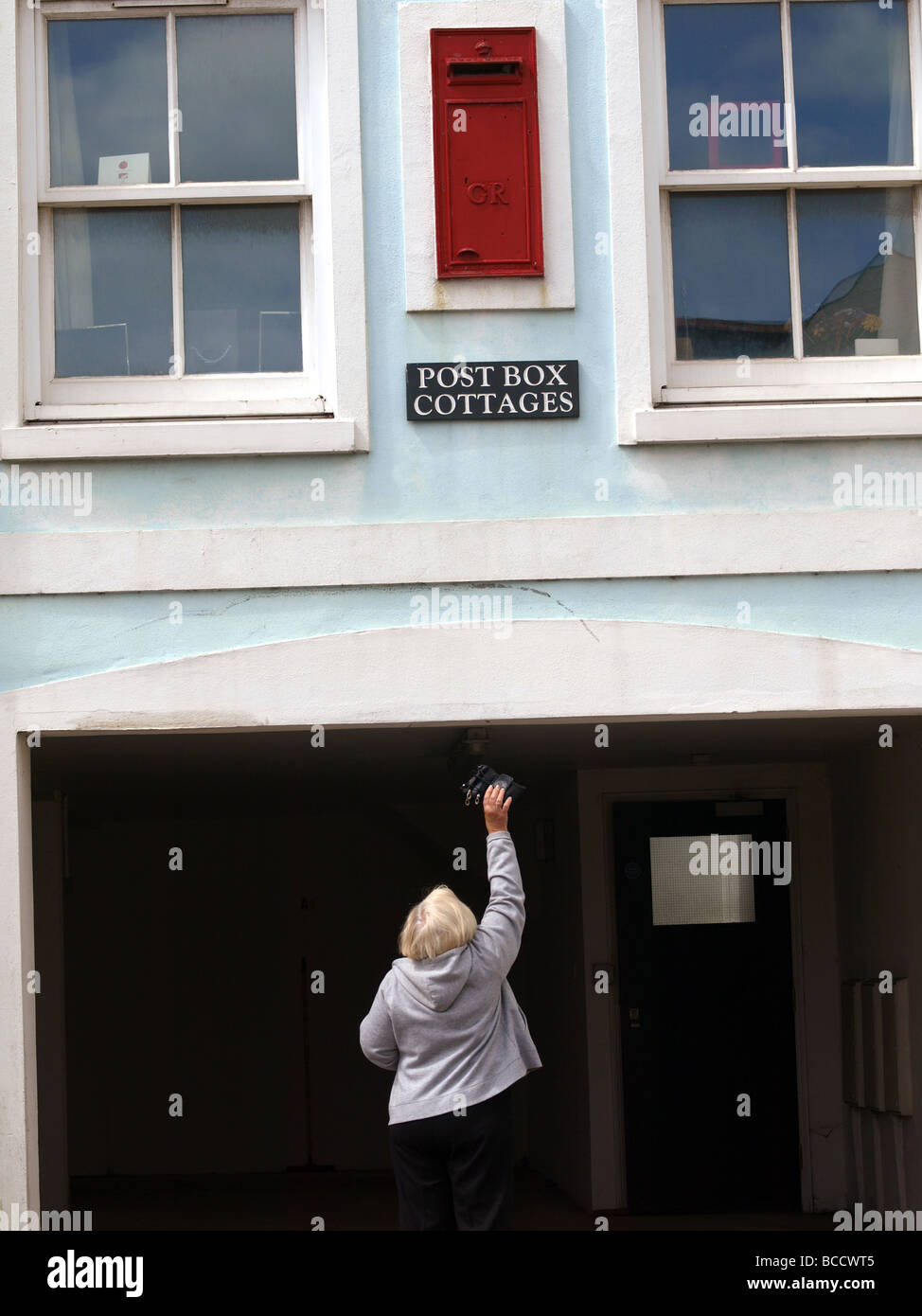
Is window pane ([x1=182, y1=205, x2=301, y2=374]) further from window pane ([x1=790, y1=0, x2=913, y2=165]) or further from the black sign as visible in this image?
window pane ([x1=790, y1=0, x2=913, y2=165])

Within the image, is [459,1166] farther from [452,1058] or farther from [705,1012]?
[705,1012]

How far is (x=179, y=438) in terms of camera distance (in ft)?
22.4

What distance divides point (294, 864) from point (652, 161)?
748 centimetres

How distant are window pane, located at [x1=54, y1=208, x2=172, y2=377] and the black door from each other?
16.6 ft

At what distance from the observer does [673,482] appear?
6.94m

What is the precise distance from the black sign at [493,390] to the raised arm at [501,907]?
1552 mm

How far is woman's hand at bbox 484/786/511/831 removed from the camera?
263 inches

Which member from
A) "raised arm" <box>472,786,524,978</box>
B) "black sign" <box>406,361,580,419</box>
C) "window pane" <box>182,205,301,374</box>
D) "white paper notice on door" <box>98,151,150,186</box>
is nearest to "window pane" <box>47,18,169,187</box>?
"white paper notice on door" <box>98,151,150,186</box>

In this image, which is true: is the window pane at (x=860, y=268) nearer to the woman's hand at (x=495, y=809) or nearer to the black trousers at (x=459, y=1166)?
the woman's hand at (x=495, y=809)

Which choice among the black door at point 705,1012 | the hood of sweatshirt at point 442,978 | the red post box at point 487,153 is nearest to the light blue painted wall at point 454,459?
the red post box at point 487,153

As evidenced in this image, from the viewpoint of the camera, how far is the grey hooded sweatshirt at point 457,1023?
6.38 meters

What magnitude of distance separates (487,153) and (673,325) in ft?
3.34

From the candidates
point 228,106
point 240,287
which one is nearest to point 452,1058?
point 240,287

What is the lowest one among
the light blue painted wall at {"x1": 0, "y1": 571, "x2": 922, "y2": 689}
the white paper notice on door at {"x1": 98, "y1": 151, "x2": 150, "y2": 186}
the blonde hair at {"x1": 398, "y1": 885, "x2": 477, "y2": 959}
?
the blonde hair at {"x1": 398, "y1": 885, "x2": 477, "y2": 959}
